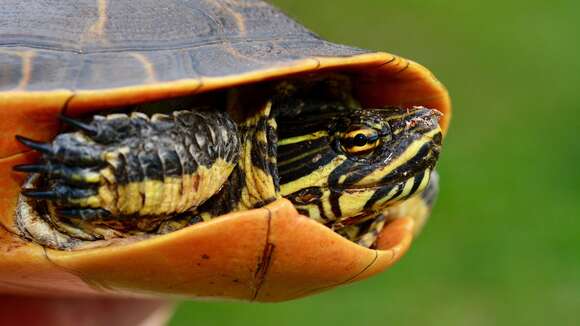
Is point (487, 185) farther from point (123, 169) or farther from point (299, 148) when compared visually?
point (123, 169)

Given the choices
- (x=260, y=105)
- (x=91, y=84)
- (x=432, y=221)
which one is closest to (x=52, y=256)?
(x=91, y=84)

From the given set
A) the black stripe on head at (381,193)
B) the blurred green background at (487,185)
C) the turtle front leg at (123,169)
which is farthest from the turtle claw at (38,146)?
the blurred green background at (487,185)

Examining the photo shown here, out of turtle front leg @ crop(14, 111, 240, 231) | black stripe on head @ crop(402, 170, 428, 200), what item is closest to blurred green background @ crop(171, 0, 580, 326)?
black stripe on head @ crop(402, 170, 428, 200)

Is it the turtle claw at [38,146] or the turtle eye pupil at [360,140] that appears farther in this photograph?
the turtle eye pupil at [360,140]

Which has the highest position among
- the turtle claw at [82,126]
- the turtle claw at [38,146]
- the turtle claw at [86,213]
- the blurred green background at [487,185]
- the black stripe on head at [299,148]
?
the turtle claw at [82,126]

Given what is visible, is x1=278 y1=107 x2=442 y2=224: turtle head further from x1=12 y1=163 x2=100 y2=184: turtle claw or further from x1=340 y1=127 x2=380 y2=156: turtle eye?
x1=12 y1=163 x2=100 y2=184: turtle claw

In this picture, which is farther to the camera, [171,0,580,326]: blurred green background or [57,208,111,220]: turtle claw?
[171,0,580,326]: blurred green background

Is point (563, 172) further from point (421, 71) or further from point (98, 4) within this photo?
point (98, 4)

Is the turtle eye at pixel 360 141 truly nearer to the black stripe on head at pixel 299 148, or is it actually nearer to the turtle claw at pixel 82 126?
the black stripe on head at pixel 299 148
